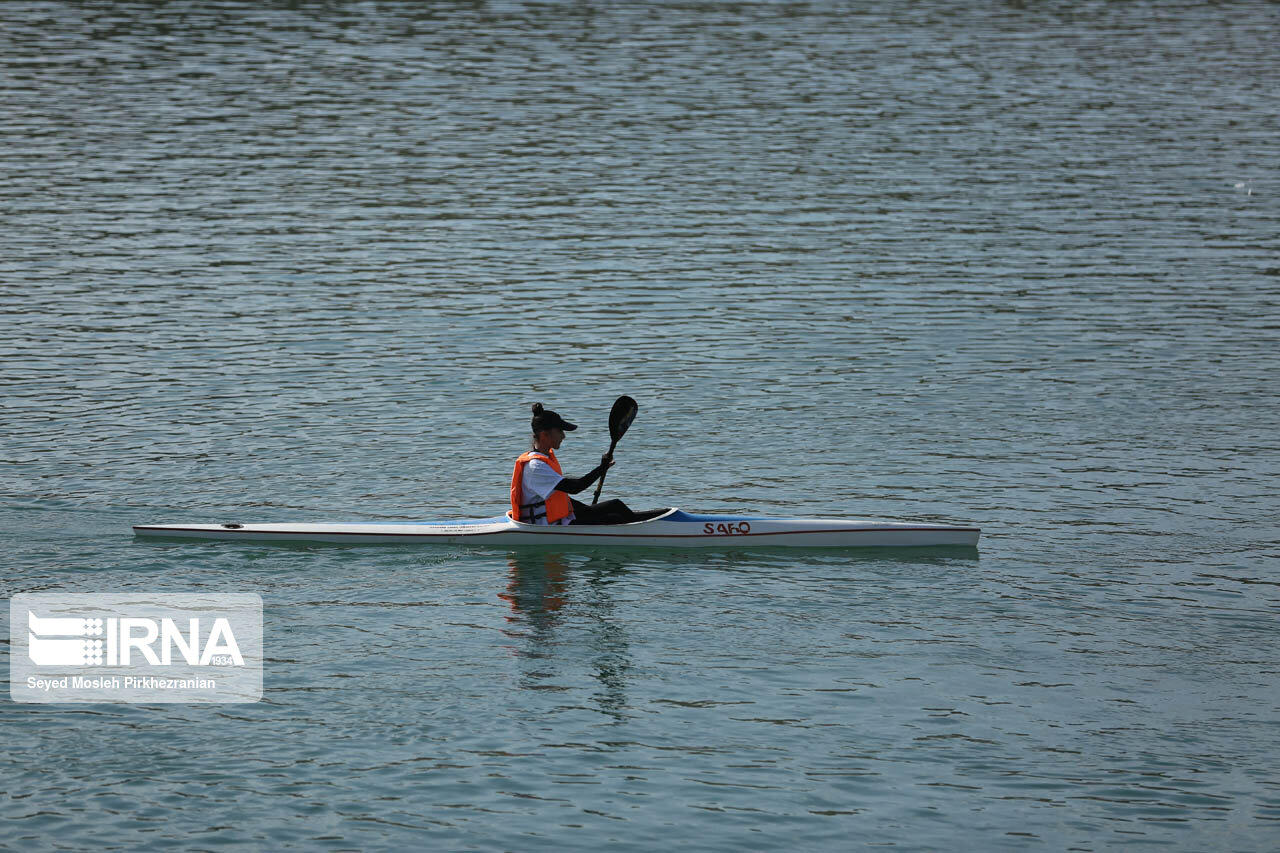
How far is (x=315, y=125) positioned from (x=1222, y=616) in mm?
36333

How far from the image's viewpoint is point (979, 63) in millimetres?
57844

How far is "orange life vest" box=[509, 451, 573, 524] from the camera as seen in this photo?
65.3 feet

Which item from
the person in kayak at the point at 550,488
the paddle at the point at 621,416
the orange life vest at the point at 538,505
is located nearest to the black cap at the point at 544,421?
the person in kayak at the point at 550,488

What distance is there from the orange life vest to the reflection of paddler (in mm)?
437

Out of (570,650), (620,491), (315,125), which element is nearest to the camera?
(570,650)

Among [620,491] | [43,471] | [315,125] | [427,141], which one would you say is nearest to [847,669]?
[620,491]

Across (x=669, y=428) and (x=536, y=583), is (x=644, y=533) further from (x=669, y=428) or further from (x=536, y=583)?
(x=669, y=428)

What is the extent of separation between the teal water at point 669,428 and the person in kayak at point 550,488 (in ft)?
1.69

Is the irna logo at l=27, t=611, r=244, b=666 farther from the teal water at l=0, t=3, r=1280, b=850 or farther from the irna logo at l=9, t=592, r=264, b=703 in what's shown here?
the teal water at l=0, t=3, r=1280, b=850

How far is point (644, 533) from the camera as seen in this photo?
20172 millimetres

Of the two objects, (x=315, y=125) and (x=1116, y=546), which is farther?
(x=315, y=125)

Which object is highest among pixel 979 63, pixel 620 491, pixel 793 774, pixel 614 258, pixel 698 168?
pixel 979 63

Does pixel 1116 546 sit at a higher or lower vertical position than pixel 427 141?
lower

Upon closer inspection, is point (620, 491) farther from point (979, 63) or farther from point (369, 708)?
point (979, 63)
